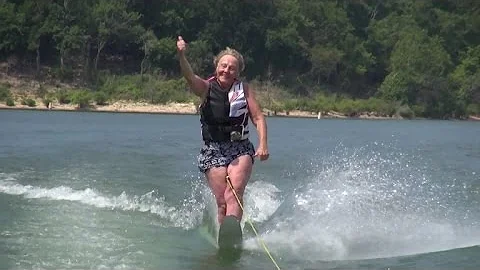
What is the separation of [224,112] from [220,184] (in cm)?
63

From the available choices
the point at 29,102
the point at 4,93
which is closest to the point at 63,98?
the point at 29,102

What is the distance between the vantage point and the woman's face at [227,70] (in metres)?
6.87

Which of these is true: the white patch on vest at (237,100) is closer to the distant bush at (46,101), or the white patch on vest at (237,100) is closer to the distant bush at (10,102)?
the distant bush at (10,102)

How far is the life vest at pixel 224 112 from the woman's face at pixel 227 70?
0.05 m

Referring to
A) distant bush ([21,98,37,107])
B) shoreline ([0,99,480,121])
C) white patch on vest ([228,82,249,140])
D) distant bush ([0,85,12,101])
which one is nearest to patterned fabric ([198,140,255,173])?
white patch on vest ([228,82,249,140])

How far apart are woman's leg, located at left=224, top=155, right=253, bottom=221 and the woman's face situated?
662 mm

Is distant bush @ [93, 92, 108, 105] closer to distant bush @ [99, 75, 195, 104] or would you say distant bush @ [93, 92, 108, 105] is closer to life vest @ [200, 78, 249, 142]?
distant bush @ [99, 75, 195, 104]

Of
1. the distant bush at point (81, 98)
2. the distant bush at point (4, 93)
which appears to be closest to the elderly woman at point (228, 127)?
the distant bush at point (4, 93)

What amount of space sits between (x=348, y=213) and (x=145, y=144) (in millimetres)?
13180

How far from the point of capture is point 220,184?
7.05 m

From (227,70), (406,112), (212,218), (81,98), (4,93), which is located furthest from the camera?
(406,112)

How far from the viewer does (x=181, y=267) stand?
598 centimetres

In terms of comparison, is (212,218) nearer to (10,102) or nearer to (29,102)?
(10,102)

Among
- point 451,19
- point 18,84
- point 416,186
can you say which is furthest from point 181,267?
point 451,19
